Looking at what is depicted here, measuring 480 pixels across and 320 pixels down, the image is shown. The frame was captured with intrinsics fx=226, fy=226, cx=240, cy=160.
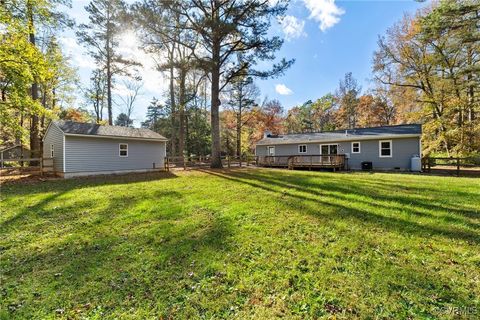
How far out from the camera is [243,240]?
4.40 meters

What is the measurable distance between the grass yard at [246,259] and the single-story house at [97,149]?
722cm

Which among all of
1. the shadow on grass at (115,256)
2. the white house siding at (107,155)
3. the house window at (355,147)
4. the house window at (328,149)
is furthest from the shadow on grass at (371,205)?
the house window at (328,149)

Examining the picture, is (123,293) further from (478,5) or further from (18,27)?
(478,5)

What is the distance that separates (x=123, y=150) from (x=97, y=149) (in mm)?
1662

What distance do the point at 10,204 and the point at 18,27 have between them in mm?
8282

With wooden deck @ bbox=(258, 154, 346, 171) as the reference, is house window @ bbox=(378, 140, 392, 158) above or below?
above

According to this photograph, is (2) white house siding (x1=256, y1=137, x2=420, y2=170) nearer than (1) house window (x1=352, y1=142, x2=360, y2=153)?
Yes

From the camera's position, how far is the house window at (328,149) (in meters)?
20.0

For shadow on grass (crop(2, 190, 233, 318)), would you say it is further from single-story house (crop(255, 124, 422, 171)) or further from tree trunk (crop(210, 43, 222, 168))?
single-story house (crop(255, 124, 422, 171))

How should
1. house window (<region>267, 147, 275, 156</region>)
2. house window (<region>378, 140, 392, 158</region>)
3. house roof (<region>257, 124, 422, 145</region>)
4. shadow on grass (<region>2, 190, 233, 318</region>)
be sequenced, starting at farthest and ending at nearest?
house window (<region>267, 147, 275, 156</region>)
house window (<region>378, 140, 392, 158</region>)
house roof (<region>257, 124, 422, 145</region>)
shadow on grass (<region>2, 190, 233, 318</region>)

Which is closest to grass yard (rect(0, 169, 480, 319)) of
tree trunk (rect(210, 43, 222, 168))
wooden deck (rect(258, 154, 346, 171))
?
tree trunk (rect(210, 43, 222, 168))

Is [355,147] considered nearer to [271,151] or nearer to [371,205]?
[271,151]

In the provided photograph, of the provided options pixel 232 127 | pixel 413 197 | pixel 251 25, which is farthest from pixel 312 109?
pixel 413 197

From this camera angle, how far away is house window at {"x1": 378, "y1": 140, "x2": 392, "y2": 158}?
17.2 metres
